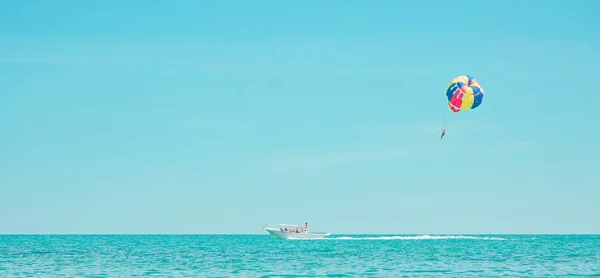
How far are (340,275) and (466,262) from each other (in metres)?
16.0

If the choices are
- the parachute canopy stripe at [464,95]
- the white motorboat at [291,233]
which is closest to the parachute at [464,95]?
the parachute canopy stripe at [464,95]

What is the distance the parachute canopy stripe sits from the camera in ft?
186

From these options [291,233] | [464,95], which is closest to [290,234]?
[291,233]

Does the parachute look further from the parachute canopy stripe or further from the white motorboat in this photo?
the white motorboat

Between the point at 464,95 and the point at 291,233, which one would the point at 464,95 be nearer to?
the point at 464,95

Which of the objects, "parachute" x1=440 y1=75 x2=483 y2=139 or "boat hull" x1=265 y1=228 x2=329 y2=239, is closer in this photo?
"parachute" x1=440 y1=75 x2=483 y2=139

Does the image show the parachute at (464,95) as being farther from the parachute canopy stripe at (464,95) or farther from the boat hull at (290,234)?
the boat hull at (290,234)

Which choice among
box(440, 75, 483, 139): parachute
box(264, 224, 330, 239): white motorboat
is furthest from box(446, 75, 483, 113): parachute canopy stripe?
box(264, 224, 330, 239): white motorboat

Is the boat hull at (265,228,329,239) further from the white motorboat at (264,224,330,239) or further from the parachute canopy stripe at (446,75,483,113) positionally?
the parachute canopy stripe at (446,75,483,113)

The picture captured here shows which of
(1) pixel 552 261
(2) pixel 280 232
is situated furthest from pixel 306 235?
(1) pixel 552 261

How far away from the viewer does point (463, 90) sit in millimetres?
56750

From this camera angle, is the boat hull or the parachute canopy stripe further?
the boat hull

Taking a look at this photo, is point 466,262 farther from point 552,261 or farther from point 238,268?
point 238,268

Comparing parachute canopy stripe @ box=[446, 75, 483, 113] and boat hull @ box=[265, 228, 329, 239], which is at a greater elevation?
parachute canopy stripe @ box=[446, 75, 483, 113]
